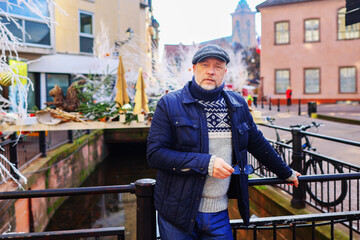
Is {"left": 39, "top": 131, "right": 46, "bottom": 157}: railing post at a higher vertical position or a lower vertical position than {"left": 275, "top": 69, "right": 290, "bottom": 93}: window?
lower

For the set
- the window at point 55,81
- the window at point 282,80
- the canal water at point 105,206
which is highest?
the window at point 282,80

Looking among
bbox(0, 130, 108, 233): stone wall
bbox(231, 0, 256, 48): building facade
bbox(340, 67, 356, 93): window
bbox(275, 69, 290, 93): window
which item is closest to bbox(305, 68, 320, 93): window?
bbox(275, 69, 290, 93): window

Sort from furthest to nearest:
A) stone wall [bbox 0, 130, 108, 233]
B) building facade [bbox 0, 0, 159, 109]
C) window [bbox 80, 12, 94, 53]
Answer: window [bbox 80, 12, 94, 53] < building facade [bbox 0, 0, 159, 109] < stone wall [bbox 0, 130, 108, 233]

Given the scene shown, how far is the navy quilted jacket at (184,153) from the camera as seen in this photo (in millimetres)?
1924

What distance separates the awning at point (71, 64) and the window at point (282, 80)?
16734mm

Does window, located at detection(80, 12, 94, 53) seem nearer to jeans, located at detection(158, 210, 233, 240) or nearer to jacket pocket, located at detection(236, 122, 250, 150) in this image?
jacket pocket, located at detection(236, 122, 250, 150)

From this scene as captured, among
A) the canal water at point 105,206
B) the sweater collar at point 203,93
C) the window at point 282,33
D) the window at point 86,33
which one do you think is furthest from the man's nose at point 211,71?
the window at point 282,33

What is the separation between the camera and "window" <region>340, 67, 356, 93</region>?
92.4 ft

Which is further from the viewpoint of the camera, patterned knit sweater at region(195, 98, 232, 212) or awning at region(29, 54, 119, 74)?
awning at region(29, 54, 119, 74)

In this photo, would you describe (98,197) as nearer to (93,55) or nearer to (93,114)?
(93,114)

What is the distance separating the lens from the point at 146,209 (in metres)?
2.18

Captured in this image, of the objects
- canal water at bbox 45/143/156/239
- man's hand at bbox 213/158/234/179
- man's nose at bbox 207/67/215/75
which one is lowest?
canal water at bbox 45/143/156/239

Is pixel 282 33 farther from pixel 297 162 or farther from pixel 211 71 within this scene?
pixel 211 71

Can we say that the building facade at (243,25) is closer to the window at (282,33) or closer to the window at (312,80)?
the window at (282,33)
